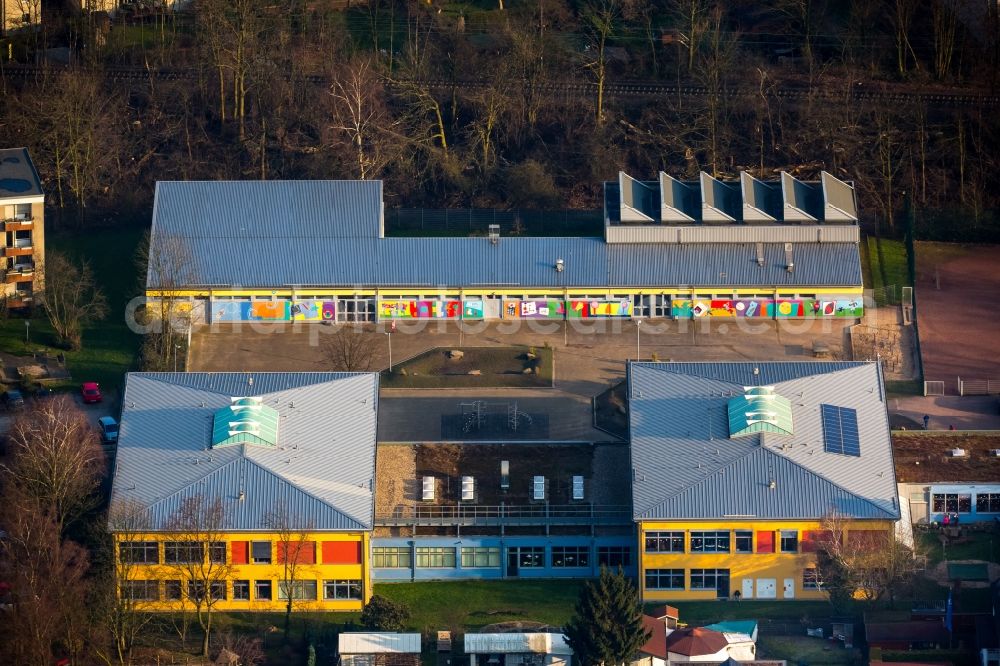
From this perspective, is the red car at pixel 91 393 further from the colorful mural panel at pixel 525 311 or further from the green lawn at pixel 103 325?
the colorful mural panel at pixel 525 311

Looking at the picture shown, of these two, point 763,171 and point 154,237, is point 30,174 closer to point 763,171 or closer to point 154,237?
point 154,237

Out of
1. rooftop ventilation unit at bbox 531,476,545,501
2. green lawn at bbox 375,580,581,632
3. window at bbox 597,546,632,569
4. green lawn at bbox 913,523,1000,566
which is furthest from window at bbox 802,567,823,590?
rooftop ventilation unit at bbox 531,476,545,501

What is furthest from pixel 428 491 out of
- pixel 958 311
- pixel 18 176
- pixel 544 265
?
pixel 18 176

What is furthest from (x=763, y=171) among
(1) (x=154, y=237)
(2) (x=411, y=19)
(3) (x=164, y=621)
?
(3) (x=164, y=621)

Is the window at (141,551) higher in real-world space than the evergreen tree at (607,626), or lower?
higher

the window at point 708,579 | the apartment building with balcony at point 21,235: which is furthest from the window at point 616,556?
the apartment building with balcony at point 21,235
